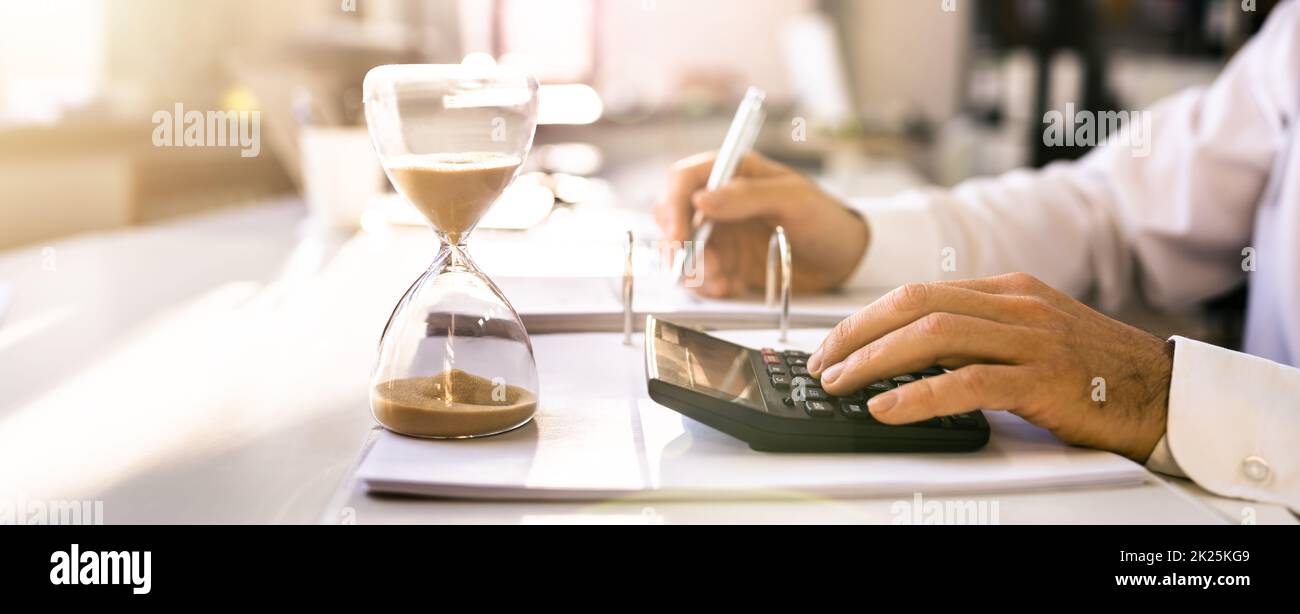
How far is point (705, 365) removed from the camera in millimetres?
625

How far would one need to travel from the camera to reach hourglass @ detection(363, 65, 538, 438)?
1.86ft

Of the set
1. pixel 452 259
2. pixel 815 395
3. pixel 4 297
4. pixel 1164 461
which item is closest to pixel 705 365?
pixel 815 395

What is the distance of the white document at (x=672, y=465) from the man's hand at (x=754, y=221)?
1.32 ft

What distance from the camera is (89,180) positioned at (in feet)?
7.75

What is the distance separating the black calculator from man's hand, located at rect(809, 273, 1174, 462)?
0.03ft

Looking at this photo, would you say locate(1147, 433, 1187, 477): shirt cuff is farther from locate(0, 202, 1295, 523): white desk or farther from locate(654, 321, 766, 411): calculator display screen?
locate(654, 321, 766, 411): calculator display screen

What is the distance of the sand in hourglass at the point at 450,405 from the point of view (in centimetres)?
58

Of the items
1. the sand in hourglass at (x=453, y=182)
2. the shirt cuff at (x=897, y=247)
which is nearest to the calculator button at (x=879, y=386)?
the sand in hourglass at (x=453, y=182)

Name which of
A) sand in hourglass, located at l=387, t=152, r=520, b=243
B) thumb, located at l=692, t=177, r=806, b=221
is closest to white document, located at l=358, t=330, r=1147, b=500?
sand in hourglass, located at l=387, t=152, r=520, b=243

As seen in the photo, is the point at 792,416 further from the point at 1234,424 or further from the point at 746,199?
the point at 746,199

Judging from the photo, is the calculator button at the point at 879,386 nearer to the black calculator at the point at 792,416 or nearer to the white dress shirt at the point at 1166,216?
the black calculator at the point at 792,416

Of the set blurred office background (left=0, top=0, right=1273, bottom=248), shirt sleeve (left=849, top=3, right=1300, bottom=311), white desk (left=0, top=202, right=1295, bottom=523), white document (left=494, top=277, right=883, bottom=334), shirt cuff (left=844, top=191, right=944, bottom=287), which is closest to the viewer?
white desk (left=0, top=202, right=1295, bottom=523)

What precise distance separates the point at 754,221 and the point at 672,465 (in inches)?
21.1
